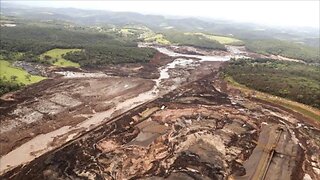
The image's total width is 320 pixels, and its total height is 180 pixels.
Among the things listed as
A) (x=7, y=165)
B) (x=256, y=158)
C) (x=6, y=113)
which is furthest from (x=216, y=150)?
(x=6, y=113)

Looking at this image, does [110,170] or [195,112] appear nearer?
[110,170]

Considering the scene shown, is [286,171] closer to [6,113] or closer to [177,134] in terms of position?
[177,134]

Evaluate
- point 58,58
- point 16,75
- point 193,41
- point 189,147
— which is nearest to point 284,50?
point 193,41

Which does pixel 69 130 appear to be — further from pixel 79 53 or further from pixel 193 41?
pixel 193 41

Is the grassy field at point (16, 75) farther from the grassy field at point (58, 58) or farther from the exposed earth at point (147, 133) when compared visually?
the grassy field at point (58, 58)

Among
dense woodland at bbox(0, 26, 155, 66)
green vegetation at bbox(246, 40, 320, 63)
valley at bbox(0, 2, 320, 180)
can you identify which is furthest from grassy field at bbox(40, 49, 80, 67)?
green vegetation at bbox(246, 40, 320, 63)
